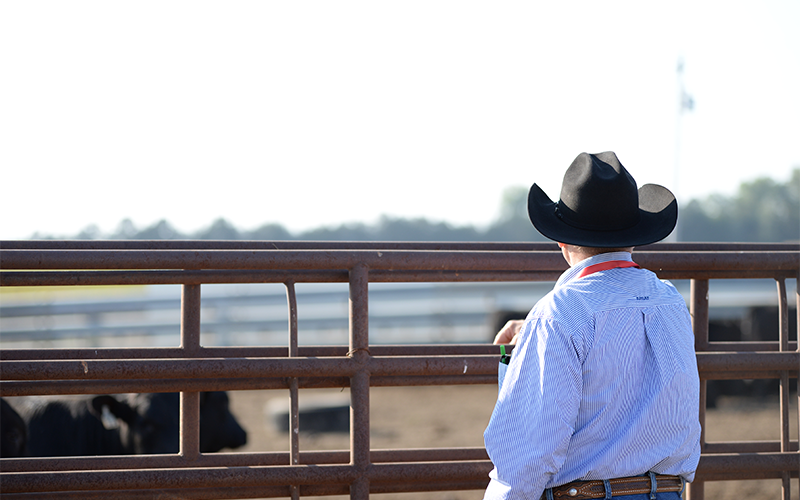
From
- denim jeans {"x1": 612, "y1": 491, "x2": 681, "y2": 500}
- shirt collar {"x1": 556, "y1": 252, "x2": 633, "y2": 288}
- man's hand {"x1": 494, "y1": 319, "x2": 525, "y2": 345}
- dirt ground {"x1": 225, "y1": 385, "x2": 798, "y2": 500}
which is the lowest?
dirt ground {"x1": 225, "y1": 385, "x2": 798, "y2": 500}

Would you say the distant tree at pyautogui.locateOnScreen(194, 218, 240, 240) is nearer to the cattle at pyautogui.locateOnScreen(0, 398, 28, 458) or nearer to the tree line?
the tree line

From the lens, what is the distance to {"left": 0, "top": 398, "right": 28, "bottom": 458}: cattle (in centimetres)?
417

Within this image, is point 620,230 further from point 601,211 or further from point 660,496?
point 660,496

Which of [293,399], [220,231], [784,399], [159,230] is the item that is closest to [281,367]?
[293,399]

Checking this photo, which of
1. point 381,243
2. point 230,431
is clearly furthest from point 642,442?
point 230,431

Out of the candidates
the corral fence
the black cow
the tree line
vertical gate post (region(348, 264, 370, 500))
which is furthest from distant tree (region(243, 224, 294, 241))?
vertical gate post (region(348, 264, 370, 500))

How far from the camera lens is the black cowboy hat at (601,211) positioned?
66.1 inches

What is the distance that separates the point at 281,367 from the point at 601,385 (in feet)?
3.31

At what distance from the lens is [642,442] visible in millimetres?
1594

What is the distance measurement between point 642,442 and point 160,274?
1501 millimetres

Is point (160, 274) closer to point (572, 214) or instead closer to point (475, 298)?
point (572, 214)

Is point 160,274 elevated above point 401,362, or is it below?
above

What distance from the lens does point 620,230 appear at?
170 cm

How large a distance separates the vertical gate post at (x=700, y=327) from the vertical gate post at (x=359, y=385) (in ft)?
3.79
